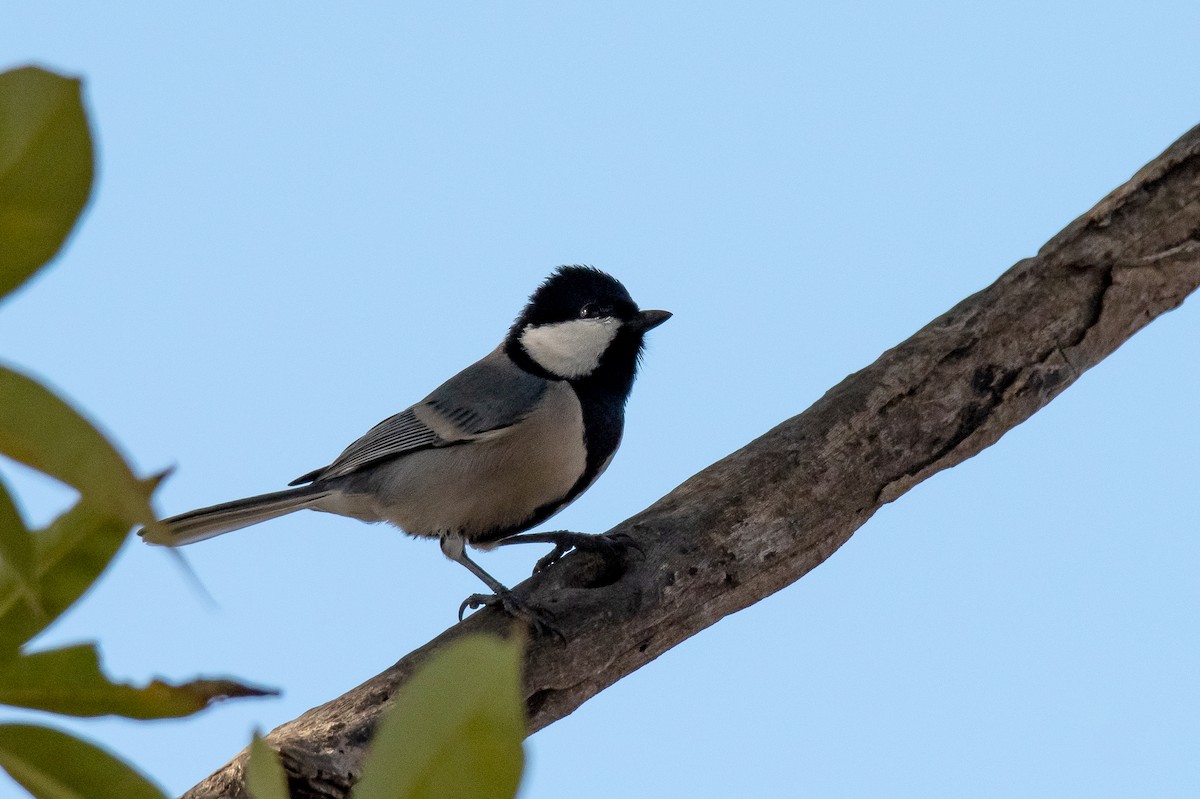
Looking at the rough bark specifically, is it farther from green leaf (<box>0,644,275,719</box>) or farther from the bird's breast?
green leaf (<box>0,644,275,719</box>)

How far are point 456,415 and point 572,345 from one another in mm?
574

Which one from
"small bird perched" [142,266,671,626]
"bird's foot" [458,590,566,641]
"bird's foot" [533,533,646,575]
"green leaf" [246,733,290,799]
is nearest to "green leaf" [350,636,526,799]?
"green leaf" [246,733,290,799]

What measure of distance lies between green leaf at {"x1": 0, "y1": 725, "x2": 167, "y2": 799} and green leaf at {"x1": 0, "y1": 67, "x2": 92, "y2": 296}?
9.3 inches

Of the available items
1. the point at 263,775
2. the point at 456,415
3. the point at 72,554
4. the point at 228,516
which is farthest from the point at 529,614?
the point at 263,775

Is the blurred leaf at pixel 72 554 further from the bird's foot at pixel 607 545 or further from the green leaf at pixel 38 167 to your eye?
the bird's foot at pixel 607 545

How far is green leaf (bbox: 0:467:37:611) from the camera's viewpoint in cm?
51

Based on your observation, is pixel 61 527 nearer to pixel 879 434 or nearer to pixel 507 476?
pixel 879 434

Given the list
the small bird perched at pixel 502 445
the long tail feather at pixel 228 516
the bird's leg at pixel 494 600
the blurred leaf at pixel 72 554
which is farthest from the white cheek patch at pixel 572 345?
the blurred leaf at pixel 72 554

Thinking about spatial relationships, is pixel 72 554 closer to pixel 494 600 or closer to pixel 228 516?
pixel 494 600

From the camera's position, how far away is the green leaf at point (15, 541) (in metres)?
0.51

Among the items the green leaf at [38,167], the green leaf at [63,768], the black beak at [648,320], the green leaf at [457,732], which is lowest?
the green leaf at [457,732]

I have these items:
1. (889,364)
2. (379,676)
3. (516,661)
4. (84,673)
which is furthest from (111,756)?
(889,364)

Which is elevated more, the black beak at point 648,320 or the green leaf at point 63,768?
the black beak at point 648,320

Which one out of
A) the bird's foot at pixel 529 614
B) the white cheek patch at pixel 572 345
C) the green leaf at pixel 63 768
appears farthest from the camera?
the white cheek patch at pixel 572 345
